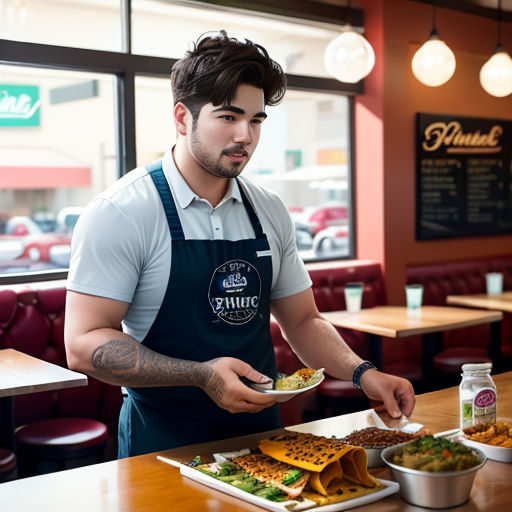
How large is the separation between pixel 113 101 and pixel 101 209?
116 inches

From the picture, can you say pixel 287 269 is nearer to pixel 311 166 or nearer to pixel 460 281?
pixel 311 166

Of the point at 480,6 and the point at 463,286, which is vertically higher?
the point at 480,6

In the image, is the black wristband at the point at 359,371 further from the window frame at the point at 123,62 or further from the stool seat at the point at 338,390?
the window frame at the point at 123,62

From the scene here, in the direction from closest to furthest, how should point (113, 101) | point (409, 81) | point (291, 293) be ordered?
1. point (291, 293)
2. point (113, 101)
3. point (409, 81)

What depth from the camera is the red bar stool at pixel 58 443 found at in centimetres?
350

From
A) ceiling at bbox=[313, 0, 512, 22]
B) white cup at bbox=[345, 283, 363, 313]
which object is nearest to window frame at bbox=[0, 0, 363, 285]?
ceiling at bbox=[313, 0, 512, 22]

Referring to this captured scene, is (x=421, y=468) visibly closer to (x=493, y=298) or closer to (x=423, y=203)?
(x=493, y=298)

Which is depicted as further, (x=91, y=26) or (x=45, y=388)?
(x=91, y=26)

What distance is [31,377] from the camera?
3244 millimetres

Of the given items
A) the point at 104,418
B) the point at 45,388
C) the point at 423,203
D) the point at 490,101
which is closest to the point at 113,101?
the point at 104,418

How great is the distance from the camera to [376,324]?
14.9 ft

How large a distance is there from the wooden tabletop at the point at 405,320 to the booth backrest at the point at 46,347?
1.38 m

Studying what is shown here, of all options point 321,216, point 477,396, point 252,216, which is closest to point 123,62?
point 321,216

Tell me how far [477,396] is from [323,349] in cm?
44
